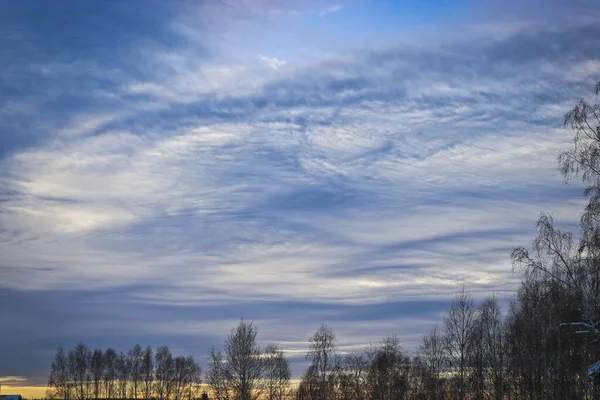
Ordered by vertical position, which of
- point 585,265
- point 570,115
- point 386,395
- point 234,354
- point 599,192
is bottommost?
point 386,395

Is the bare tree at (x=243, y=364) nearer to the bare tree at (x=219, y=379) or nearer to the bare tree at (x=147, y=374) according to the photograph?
the bare tree at (x=219, y=379)

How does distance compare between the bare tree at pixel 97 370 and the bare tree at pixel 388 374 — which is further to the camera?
the bare tree at pixel 97 370

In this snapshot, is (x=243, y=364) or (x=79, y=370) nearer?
(x=243, y=364)

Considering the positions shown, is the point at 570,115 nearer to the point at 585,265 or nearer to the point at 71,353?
the point at 585,265

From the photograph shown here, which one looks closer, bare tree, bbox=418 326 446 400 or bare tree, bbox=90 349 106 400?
bare tree, bbox=418 326 446 400

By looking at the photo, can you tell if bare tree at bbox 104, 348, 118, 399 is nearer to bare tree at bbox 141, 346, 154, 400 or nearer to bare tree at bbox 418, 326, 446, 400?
bare tree at bbox 141, 346, 154, 400

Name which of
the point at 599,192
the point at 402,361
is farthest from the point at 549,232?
the point at 402,361

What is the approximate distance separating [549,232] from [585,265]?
2657 millimetres

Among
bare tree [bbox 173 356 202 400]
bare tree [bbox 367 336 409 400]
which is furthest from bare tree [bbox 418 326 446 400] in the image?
bare tree [bbox 173 356 202 400]

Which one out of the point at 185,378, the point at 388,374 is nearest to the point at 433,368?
the point at 388,374

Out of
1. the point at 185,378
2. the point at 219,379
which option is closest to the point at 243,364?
the point at 219,379

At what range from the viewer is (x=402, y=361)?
119 metres

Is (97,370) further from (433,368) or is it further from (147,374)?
(433,368)

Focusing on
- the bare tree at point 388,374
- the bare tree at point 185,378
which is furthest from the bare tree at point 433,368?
the bare tree at point 185,378
